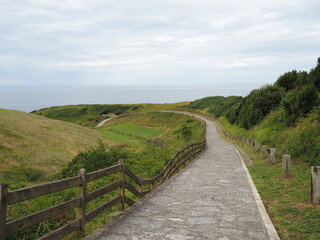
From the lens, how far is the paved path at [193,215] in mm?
6578

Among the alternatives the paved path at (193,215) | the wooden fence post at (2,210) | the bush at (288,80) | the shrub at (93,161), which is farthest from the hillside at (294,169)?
the shrub at (93,161)

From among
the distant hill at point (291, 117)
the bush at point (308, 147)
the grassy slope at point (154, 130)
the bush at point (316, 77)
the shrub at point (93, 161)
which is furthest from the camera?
the grassy slope at point (154, 130)

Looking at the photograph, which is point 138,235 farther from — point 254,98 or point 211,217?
point 254,98

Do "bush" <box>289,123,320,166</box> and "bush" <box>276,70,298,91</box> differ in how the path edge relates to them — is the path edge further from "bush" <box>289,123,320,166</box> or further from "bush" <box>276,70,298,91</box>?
"bush" <box>276,70,298,91</box>

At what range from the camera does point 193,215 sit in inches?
316

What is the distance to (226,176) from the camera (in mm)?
14500

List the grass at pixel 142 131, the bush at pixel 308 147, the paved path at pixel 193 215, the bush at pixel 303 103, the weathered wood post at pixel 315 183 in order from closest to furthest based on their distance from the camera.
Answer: the paved path at pixel 193 215 < the weathered wood post at pixel 315 183 < the bush at pixel 308 147 < the bush at pixel 303 103 < the grass at pixel 142 131

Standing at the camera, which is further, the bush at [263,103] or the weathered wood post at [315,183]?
the bush at [263,103]

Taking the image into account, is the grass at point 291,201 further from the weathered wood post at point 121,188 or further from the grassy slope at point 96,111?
the grassy slope at point 96,111

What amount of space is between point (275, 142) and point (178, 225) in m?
16.6

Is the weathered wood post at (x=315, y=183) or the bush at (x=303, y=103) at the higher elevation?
the bush at (x=303, y=103)

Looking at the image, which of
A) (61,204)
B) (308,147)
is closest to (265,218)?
(61,204)

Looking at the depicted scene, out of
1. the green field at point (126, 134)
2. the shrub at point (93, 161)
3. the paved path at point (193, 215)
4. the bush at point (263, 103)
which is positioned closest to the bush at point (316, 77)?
the bush at point (263, 103)

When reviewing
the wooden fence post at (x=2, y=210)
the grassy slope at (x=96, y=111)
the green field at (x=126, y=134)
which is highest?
the grassy slope at (x=96, y=111)
